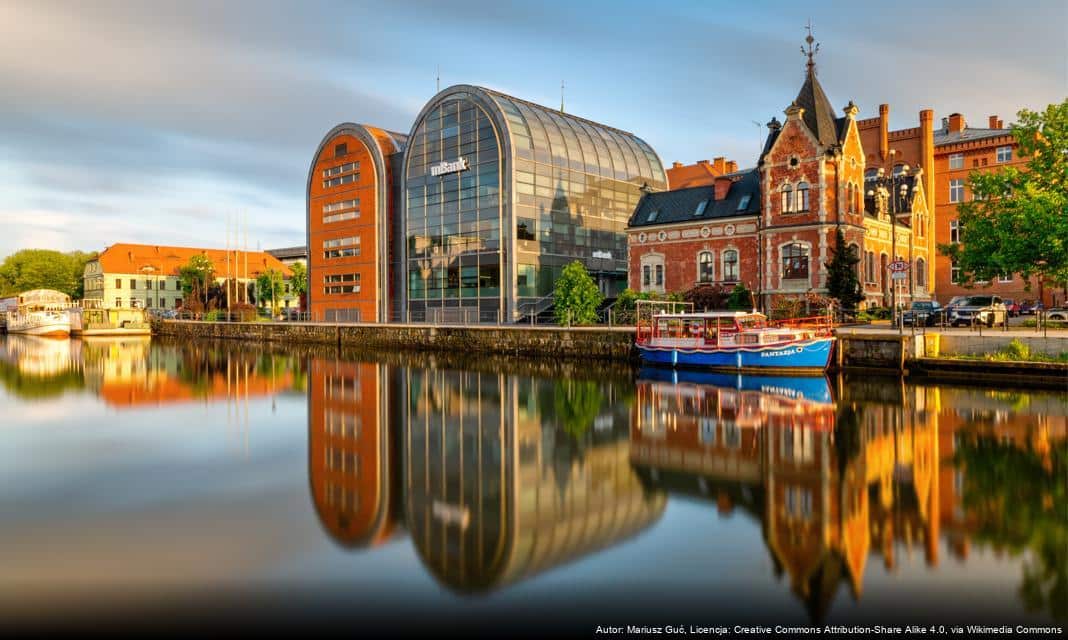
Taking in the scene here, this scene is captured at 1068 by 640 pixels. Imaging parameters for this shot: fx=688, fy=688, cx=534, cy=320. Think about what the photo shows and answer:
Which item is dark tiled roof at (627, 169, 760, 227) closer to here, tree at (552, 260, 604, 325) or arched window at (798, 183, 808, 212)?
arched window at (798, 183, 808, 212)

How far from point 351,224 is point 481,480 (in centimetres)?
5609

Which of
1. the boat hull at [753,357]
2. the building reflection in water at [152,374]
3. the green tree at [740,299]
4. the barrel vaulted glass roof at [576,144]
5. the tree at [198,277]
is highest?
the barrel vaulted glass roof at [576,144]

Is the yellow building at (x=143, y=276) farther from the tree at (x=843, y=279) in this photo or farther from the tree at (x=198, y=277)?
the tree at (x=843, y=279)

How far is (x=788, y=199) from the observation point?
4166cm

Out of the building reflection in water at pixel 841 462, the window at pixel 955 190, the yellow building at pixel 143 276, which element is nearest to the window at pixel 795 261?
the building reflection in water at pixel 841 462

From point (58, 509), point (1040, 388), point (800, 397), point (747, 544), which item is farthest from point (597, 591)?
point (1040, 388)

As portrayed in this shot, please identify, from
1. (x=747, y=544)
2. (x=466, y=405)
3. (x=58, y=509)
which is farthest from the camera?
(x=466, y=405)

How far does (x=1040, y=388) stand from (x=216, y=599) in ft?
90.3

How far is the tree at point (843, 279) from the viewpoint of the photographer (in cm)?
3791

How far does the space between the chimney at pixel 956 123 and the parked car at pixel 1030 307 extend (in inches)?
766

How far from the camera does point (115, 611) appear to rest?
7367 mm

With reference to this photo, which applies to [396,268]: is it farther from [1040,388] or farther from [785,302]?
[1040,388]

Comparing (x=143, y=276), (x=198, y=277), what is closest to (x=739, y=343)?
(x=198, y=277)

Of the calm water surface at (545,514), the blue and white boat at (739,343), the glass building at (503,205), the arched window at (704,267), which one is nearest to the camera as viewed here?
the calm water surface at (545,514)
